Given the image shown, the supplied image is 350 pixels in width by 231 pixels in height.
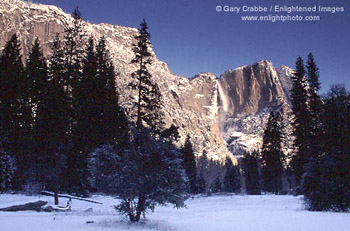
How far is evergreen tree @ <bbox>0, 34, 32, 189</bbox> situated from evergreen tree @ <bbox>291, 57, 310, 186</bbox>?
30600mm

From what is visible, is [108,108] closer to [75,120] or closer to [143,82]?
[75,120]

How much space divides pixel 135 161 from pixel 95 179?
214 centimetres

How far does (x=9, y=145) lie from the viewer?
30.7m

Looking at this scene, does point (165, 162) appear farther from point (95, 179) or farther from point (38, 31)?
point (38, 31)

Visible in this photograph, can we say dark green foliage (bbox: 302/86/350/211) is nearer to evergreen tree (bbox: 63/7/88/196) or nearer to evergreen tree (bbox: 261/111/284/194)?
evergreen tree (bbox: 63/7/88/196)

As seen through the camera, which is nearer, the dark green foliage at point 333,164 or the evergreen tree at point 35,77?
the dark green foliage at point 333,164

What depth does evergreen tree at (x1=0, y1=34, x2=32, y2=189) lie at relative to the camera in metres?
30.6

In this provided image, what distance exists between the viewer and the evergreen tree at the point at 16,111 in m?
30.6

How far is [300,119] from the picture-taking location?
3819cm

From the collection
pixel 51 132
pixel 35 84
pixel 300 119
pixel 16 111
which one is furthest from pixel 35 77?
pixel 300 119

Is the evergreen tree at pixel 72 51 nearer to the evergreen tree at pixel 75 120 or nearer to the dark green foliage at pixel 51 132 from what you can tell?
the evergreen tree at pixel 75 120

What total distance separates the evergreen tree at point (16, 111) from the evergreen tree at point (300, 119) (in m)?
30.6

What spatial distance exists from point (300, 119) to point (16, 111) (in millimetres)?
33601

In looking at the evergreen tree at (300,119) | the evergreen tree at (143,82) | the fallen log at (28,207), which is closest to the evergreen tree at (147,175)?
the fallen log at (28,207)
